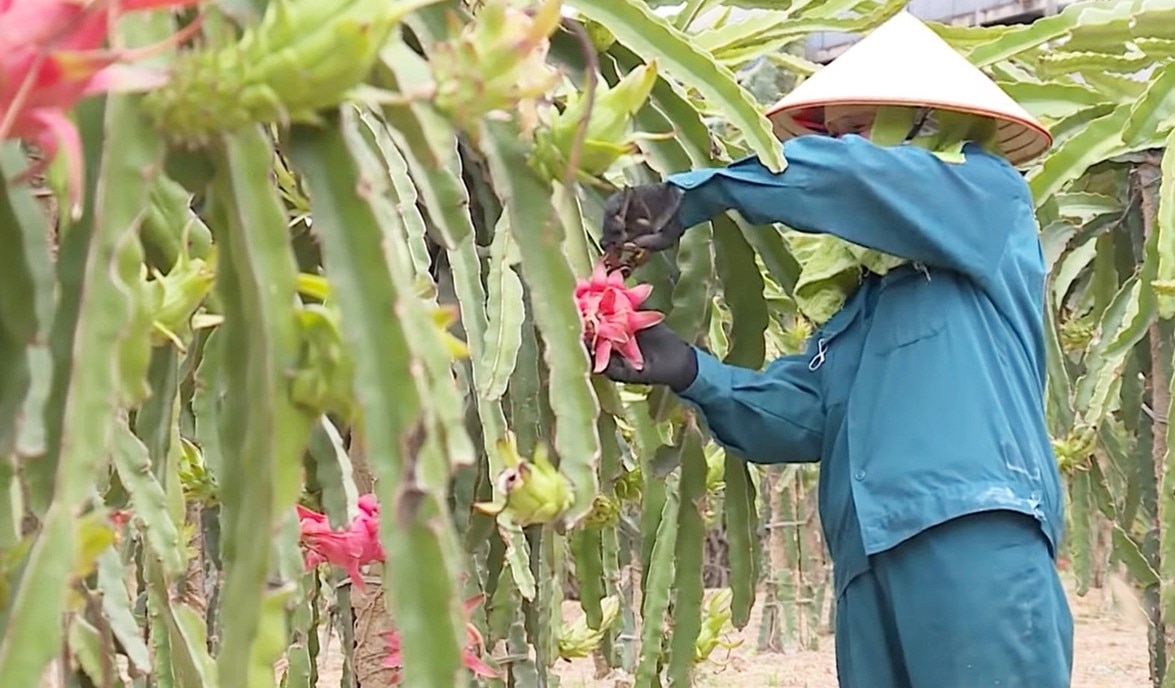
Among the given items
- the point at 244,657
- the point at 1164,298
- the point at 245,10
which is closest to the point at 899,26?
the point at 1164,298

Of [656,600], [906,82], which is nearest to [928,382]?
[906,82]

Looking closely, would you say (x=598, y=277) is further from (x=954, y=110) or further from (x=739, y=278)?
(x=954, y=110)

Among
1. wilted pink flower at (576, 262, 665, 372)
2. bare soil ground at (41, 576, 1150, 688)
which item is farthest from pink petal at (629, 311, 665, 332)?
bare soil ground at (41, 576, 1150, 688)

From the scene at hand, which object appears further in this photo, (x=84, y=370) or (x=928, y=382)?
(x=928, y=382)

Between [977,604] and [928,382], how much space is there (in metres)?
0.24

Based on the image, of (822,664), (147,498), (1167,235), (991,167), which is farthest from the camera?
(822,664)

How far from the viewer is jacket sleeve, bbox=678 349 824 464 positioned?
1.63 m

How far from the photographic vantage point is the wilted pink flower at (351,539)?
114 cm

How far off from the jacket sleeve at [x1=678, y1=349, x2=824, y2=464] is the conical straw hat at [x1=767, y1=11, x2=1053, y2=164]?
0.31 meters

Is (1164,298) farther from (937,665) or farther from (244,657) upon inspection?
(244,657)

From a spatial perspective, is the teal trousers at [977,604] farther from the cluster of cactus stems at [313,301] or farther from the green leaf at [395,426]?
the green leaf at [395,426]

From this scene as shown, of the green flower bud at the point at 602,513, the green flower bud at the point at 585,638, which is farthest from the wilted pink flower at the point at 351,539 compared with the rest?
the green flower bud at the point at 585,638

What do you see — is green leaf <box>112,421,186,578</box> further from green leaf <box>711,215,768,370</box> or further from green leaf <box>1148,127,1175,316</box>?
green leaf <box>1148,127,1175,316</box>

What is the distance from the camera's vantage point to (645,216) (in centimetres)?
139
